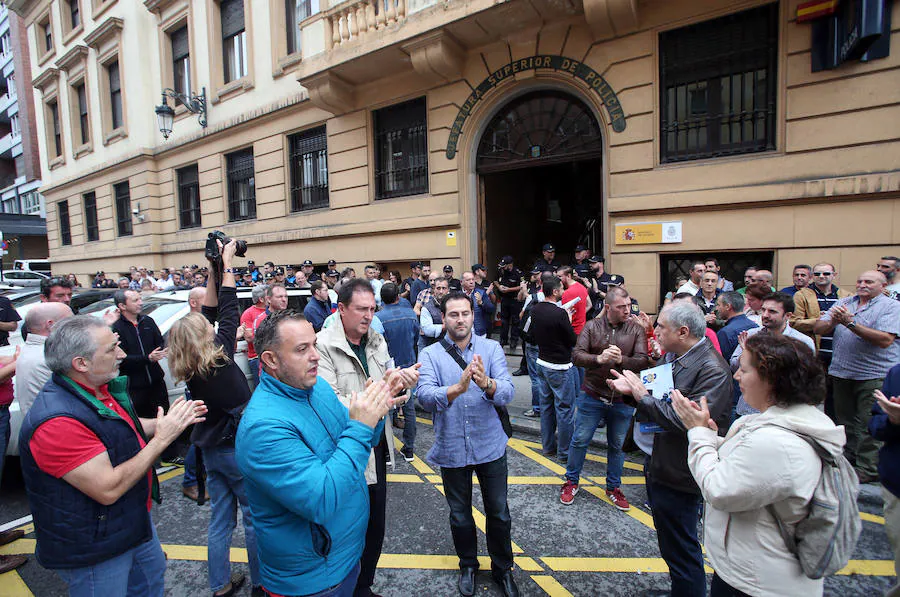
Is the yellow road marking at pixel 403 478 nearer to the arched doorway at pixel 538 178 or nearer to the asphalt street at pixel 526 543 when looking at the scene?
the asphalt street at pixel 526 543

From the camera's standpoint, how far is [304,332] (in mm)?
1925

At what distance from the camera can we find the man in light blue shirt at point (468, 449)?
2973 mm

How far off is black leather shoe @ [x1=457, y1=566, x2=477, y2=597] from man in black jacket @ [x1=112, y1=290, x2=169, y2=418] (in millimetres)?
3529

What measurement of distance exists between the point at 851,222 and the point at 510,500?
681 centimetres

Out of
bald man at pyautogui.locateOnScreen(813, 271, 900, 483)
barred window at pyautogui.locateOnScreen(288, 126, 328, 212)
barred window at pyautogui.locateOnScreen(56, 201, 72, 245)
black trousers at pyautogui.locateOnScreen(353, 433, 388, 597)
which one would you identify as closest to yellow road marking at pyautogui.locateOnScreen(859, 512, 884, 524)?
bald man at pyautogui.locateOnScreen(813, 271, 900, 483)

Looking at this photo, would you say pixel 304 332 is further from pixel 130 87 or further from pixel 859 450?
pixel 130 87

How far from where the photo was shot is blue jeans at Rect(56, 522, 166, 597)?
2.10 meters

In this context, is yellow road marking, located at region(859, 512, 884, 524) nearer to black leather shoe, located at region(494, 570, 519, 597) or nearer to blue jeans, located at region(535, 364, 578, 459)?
blue jeans, located at region(535, 364, 578, 459)

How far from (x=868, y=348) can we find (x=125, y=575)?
6118 millimetres

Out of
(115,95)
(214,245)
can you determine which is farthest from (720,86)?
(115,95)

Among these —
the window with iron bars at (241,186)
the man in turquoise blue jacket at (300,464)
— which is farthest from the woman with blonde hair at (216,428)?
the window with iron bars at (241,186)

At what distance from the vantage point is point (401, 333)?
499 cm

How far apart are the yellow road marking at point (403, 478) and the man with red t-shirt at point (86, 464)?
258 centimetres

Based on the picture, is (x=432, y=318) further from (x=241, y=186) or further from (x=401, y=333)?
(x=241, y=186)
